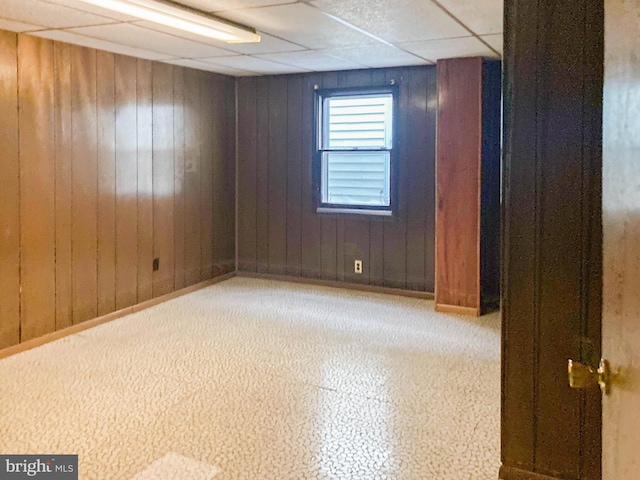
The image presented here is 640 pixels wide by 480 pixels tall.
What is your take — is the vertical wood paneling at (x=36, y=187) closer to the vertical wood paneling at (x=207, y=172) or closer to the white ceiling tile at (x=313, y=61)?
the white ceiling tile at (x=313, y=61)

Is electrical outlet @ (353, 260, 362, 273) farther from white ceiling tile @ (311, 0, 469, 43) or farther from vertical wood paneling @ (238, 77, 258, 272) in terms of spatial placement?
white ceiling tile @ (311, 0, 469, 43)

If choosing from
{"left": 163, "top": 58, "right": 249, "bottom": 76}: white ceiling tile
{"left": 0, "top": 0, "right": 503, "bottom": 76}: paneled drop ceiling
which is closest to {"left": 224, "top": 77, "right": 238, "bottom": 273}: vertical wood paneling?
{"left": 163, "top": 58, "right": 249, "bottom": 76}: white ceiling tile

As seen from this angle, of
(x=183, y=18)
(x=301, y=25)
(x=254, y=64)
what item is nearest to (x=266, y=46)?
(x=301, y=25)

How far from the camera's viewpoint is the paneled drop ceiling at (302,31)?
3.10 m

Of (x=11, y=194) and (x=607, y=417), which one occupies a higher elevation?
(x=11, y=194)

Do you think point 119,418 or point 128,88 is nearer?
point 119,418

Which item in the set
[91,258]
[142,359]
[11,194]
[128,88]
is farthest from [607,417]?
[128,88]

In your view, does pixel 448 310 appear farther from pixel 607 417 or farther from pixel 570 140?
pixel 607 417

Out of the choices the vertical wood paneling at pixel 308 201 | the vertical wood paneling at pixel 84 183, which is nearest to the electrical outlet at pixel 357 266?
the vertical wood paneling at pixel 308 201

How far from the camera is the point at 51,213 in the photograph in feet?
13.3

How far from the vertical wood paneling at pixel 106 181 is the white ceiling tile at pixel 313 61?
1.17 metres

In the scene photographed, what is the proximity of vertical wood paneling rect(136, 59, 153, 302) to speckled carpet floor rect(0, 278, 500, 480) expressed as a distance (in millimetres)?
374

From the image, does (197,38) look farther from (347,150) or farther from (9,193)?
(347,150)

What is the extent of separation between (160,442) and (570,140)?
2.11 metres
